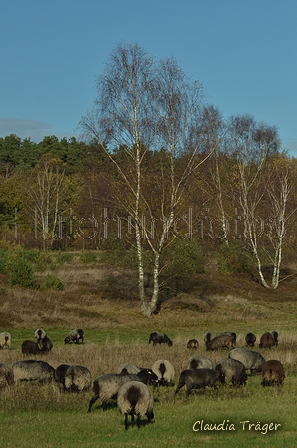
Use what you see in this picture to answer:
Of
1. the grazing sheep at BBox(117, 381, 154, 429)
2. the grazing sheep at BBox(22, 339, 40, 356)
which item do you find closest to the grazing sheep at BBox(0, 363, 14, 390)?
the grazing sheep at BBox(117, 381, 154, 429)

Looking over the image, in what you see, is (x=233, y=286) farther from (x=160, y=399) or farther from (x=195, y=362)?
(x=160, y=399)

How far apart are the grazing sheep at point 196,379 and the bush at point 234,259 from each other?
3489 centimetres

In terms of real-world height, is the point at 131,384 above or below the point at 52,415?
above

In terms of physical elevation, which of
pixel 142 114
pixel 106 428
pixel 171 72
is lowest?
pixel 106 428

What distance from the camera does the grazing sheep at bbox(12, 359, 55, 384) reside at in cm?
1498

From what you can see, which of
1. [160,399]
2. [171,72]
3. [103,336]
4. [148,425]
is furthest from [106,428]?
[171,72]

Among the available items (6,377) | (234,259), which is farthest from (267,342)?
(234,259)

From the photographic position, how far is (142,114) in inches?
1355

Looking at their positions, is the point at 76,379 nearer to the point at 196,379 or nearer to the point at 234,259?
the point at 196,379

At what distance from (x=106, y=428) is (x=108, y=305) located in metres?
24.2

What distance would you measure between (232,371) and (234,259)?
35.3m

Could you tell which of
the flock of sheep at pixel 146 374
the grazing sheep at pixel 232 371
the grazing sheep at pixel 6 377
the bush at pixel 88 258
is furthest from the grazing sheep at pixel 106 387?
the bush at pixel 88 258

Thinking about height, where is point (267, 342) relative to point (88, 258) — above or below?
below

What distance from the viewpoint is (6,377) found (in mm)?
14195
